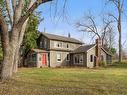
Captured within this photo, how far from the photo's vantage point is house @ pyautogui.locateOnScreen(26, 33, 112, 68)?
1817 inches

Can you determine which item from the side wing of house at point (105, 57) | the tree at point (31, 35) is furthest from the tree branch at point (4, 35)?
the side wing of house at point (105, 57)

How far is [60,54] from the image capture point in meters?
48.1

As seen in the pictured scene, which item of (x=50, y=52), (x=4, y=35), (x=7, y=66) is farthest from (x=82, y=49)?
(x=4, y=35)

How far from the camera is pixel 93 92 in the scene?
12.8 metres

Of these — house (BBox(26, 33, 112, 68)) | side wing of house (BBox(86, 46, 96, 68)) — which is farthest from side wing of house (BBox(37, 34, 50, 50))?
side wing of house (BBox(86, 46, 96, 68))

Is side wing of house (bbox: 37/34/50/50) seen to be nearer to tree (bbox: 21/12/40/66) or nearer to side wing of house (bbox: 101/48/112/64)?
tree (bbox: 21/12/40/66)

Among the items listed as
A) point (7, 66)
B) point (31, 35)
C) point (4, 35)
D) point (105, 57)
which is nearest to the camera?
point (4, 35)

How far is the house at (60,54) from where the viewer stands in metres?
46.2

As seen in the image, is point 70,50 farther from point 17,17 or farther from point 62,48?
point 17,17

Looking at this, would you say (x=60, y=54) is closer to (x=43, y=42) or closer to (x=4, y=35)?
(x=43, y=42)

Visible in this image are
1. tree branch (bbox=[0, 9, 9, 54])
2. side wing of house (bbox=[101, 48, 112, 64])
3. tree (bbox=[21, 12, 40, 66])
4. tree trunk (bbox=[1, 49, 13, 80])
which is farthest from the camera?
side wing of house (bbox=[101, 48, 112, 64])

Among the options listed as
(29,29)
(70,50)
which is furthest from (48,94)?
(70,50)

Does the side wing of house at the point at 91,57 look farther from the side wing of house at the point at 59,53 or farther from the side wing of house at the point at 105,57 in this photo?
the side wing of house at the point at 59,53

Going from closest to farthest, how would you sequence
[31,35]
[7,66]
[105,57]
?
[7,66]
[31,35]
[105,57]
